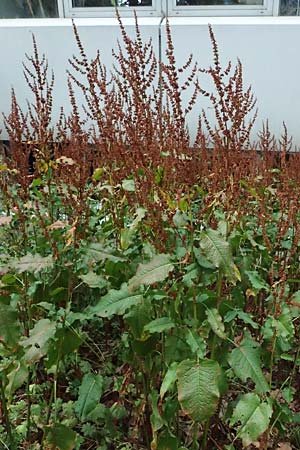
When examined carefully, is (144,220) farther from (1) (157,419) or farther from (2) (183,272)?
(1) (157,419)

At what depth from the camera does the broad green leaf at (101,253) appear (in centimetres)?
154

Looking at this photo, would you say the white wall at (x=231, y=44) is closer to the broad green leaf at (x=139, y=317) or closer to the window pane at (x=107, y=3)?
the window pane at (x=107, y=3)

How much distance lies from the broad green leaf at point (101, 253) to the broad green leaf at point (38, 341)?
23cm

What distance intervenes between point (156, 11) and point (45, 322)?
3600 mm

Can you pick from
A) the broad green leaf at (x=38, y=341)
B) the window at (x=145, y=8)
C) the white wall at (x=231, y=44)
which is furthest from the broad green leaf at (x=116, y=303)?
the window at (x=145, y=8)

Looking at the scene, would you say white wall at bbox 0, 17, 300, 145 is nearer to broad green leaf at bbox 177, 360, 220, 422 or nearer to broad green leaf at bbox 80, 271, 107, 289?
broad green leaf at bbox 80, 271, 107, 289

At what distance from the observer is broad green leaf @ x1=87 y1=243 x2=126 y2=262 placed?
1540 mm

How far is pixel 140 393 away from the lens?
182cm

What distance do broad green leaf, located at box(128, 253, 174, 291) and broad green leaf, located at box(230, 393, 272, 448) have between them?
413 millimetres

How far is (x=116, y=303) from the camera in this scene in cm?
145

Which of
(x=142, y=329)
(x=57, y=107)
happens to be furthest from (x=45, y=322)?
(x=57, y=107)

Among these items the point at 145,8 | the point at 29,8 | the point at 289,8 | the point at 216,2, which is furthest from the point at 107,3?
the point at 289,8

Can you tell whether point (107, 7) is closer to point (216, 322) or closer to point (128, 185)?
point (128, 185)

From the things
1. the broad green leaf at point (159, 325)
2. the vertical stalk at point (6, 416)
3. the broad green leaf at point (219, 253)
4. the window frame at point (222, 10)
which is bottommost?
the vertical stalk at point (6, 416)
